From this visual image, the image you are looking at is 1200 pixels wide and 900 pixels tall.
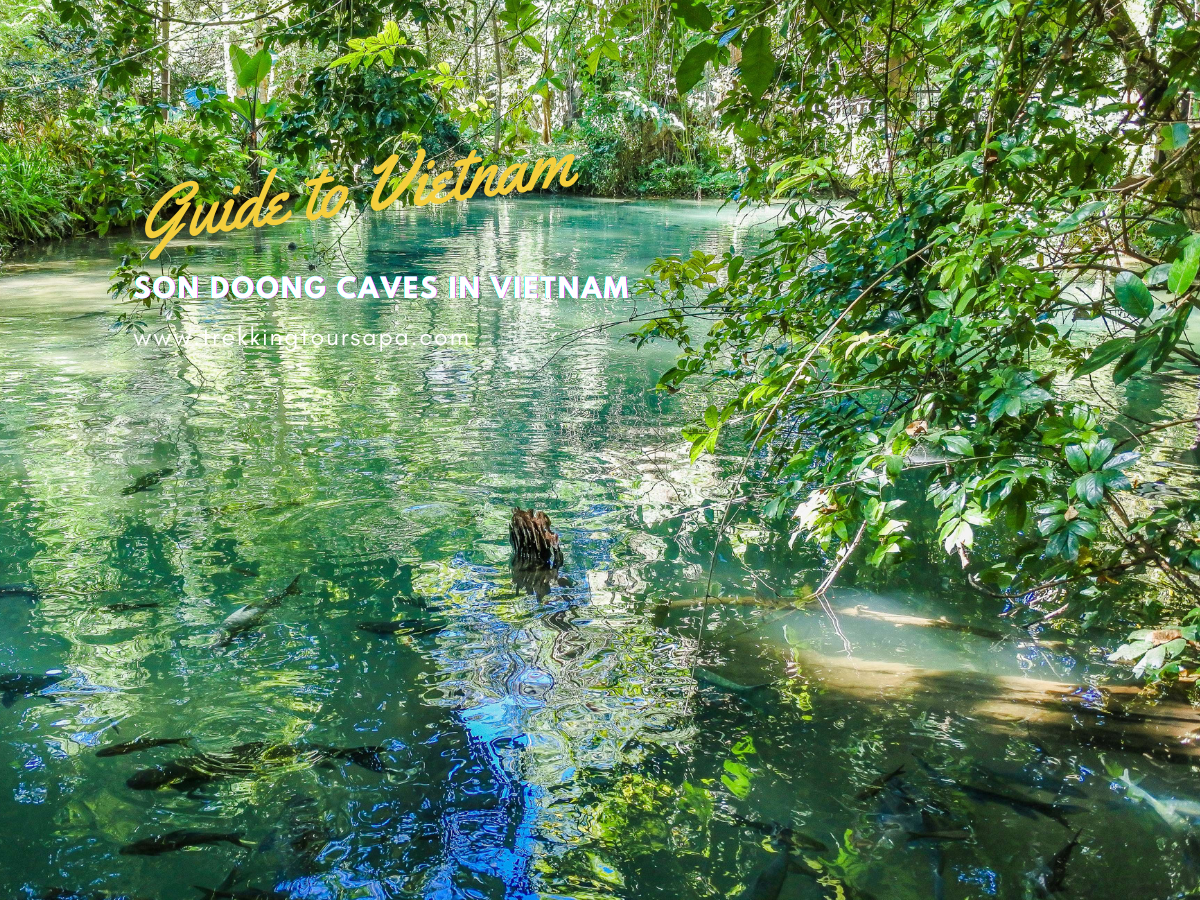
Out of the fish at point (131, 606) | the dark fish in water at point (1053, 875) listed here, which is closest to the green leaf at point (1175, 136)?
the dark fish in water at point (1053, 875)

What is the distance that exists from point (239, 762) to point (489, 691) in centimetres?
101

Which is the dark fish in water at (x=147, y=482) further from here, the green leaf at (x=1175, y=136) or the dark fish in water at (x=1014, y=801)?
the green leaf at (x=1175, y=136)

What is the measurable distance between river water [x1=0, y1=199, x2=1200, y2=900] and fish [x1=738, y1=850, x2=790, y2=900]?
2 centimetres

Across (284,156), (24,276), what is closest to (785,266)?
(284,156)

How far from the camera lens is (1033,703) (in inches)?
153

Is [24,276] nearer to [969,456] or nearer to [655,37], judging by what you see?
[655,37]

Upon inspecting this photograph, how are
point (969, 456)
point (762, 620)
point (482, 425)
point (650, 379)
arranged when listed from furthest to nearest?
1. point (650, 379)
2. point (482, 425)
3. point (762, 620)
4. point (969, 456)

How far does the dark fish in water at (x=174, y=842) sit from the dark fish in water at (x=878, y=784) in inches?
84.2

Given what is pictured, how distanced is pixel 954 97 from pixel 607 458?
3690mm

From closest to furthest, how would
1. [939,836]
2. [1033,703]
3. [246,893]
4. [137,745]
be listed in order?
[246,893] < [939,836] < [137,745] < [1033,703]

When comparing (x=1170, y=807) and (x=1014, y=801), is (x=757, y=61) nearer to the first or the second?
(x=1014, y=801)

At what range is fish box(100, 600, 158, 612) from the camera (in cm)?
459

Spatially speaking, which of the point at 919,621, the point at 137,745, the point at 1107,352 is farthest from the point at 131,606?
the point at 1107,352

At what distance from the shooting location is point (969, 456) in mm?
2648
